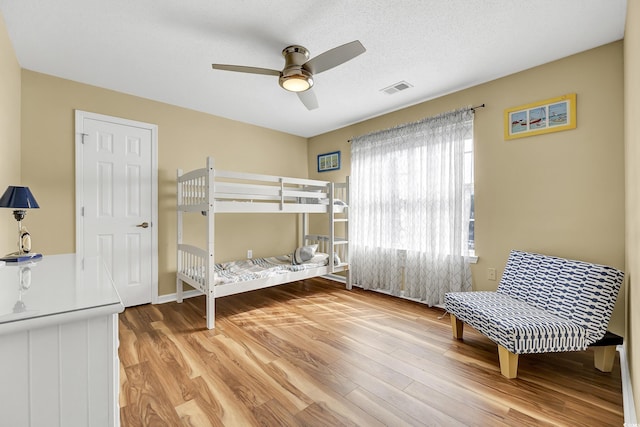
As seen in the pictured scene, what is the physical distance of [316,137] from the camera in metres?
4.68

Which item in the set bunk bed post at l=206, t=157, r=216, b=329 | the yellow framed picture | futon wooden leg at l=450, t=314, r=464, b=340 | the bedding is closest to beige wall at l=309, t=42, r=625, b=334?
the yellow framed picture

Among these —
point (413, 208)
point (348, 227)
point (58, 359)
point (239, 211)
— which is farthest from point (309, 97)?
point (58, 359)

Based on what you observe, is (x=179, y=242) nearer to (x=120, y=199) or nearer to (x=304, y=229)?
(x=120, y=199)

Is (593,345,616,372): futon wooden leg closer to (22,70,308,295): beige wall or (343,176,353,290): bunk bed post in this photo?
(343,176,353,290): bunk bed post

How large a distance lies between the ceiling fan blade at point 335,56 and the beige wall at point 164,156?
214 cm

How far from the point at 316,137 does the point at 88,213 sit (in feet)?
10.4

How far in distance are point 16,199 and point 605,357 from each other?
12.7 feet

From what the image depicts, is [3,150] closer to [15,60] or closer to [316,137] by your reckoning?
[15,60]

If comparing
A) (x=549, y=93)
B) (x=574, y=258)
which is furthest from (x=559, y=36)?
(x=574, y=258)

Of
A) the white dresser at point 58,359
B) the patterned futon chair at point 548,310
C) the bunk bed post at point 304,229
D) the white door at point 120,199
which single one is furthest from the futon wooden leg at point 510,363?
the white door at point 120,199

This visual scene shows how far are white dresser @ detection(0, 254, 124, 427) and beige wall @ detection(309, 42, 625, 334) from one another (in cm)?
299

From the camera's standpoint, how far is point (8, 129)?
215 centimetres

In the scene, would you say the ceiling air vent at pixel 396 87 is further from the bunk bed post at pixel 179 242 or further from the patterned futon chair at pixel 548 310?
the bunk bed post at pixel 179 242

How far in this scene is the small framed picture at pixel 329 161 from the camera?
14.1 ft
